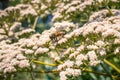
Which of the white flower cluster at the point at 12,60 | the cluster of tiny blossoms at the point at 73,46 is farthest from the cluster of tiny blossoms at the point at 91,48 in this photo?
the white flower cluster at the point at 12,60

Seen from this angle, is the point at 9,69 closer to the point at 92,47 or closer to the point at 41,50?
the point at 41,50

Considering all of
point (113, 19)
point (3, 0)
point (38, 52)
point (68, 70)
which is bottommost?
point (68, 70)

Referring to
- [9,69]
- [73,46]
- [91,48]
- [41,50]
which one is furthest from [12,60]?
[91,48]

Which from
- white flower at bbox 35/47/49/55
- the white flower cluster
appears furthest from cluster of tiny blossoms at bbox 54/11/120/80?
the white flower cluster

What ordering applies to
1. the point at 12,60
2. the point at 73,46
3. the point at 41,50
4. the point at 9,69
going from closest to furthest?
the point at 9,69
the point at 12,60
the point at 41,50
the point at 73,46

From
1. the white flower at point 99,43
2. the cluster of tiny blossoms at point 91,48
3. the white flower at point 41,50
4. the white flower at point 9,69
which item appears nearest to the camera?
the cluster of tiny blossoms at point 91,48

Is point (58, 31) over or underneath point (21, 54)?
over

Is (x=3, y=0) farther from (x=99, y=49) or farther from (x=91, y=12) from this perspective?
(x=99, y=49)

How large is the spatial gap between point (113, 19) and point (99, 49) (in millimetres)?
864

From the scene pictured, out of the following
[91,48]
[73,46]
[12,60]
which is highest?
[73,46]

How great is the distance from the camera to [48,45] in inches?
173

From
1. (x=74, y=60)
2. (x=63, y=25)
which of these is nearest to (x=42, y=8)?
(x=63, y=25)

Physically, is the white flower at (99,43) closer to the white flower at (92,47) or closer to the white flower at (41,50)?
the white flower at (92,47)

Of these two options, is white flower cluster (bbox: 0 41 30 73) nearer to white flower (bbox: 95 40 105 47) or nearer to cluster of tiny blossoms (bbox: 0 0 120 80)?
cluster of tiny blossoms (bbox: 0 0 120 80)
